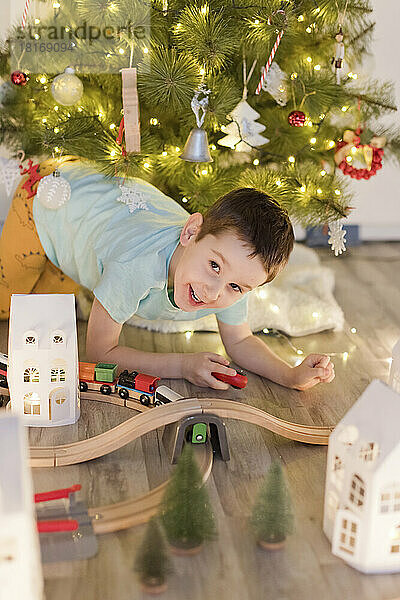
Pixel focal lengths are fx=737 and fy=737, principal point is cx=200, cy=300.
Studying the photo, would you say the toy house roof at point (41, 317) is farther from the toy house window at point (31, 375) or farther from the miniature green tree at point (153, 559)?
the miniature green tree at point (153, 559)

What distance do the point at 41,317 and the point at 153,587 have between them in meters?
0.50

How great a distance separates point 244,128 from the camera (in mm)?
1660

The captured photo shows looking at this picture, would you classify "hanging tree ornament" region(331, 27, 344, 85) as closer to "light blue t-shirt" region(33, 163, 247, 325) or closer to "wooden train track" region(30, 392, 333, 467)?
"light blue t-shirt" region(33, 163, 247, 325)

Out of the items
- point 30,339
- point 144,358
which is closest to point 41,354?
point 30,339

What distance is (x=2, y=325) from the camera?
1.75m

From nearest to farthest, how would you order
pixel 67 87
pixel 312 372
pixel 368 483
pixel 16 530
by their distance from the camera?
pixel 16 530
pixel 368 483
pixel 312 372
pixel 67 87

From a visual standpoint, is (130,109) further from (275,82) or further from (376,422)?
(376,422)

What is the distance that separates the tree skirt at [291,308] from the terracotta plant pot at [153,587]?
0.87 metres

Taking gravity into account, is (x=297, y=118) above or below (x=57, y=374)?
above

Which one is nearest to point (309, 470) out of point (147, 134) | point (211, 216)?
point (211, 216)

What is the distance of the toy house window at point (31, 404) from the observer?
1.29 meters

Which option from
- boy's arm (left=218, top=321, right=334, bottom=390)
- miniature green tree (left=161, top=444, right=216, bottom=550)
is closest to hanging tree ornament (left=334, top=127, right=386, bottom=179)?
boy's arm (left=218, top=321, right=334, bottom=390)

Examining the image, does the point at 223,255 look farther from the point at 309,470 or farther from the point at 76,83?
the point at 76,83

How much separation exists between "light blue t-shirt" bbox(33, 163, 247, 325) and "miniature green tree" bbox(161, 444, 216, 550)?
1.49 ft
